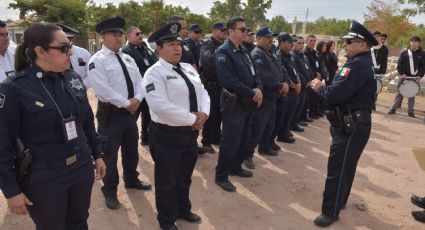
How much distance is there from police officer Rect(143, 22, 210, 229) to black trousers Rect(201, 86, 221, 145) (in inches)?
91.8

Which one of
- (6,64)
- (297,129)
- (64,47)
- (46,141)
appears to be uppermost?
(64,47)

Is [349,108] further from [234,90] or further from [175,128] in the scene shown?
[175,128]

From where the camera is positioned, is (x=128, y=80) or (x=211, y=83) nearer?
(x=128, y=80)

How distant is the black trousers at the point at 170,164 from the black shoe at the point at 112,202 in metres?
0.70

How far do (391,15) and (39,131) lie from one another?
3134cm

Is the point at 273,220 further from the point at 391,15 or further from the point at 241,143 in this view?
the point at 391,15

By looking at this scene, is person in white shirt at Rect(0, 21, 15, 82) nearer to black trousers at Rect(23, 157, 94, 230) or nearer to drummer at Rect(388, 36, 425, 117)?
black trousers at Rect(23, 157, 94, 230)

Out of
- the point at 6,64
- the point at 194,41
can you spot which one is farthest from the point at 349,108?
the point at 194,41

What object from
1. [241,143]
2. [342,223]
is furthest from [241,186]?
[342,223]

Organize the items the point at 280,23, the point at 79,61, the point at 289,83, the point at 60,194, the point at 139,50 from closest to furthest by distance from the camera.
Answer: the point at 60,194, the point at 79,61, the point at 139,50, the point at 289,83, the point at 280,23

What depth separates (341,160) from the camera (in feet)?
11.9

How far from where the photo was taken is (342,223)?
3887mm

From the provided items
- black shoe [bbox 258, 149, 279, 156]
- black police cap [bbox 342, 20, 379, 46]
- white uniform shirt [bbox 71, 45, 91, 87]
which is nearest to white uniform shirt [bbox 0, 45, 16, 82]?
white uniform shirt [bbox 71, 45, 91, 87]

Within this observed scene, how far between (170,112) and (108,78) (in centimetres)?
108
